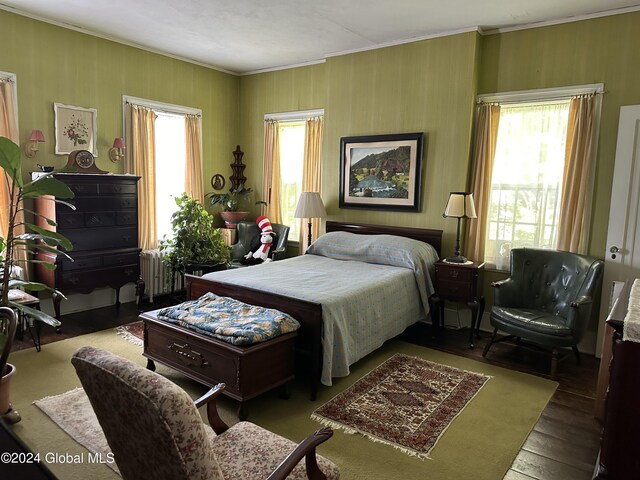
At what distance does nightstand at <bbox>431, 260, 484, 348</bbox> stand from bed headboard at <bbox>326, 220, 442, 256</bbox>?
353mm

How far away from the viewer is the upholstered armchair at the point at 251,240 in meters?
5.66

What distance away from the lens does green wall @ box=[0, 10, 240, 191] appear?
4.34 metres

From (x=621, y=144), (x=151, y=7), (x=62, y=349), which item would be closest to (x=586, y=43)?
(x=621, y=144)

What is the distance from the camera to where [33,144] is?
4.38 meters

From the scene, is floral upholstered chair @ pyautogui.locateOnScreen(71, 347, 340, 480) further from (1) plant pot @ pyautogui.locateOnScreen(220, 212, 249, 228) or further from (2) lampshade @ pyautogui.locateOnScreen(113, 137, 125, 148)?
(1) plant pot @ pyautogui.locateOnScreen(220, 212, 249, 228)

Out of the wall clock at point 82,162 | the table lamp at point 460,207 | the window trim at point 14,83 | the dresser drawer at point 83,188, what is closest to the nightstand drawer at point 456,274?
the table lamp at point 460,207

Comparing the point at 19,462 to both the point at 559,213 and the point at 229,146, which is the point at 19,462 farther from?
the point at 229,146

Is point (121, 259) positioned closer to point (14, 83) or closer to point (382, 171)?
point (14, 83)

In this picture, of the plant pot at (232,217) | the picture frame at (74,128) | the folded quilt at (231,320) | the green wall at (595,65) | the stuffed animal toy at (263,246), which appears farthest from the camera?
the plant pot at (232,217)

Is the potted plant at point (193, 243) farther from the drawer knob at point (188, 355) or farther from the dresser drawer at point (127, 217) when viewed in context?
the drawer knob at point (188, 355)

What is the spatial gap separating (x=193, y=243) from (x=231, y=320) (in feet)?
6.80

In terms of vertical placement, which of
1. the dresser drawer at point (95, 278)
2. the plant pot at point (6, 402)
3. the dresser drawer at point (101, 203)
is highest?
the dresser drawer at point (101, 203)

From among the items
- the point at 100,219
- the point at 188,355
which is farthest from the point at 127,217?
the point at 188,355

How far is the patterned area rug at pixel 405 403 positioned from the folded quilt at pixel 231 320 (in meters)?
0.61
